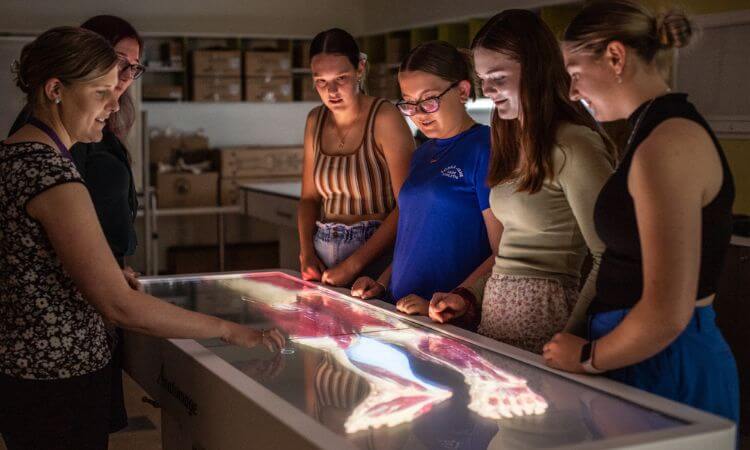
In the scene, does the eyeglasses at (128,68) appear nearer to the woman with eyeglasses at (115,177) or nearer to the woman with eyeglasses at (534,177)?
the woman with eyeglasses at (115,177)

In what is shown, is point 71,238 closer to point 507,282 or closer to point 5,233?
point 5,233

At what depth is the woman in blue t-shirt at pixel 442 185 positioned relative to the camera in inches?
91.7

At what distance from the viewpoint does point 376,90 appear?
8.20 meters

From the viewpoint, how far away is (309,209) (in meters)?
2.98

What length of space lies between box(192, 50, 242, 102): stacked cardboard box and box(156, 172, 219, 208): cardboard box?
2.35ft

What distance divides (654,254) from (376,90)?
6.91 m

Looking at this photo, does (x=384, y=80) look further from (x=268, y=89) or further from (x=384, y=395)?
(x=384, y=395)

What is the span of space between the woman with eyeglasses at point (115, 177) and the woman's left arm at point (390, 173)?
1.91ft

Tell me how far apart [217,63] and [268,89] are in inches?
19.2

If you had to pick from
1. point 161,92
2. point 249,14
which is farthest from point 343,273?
point 249,14

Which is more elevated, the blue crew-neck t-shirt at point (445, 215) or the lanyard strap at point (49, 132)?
the lanyard strap at point (49, 132)

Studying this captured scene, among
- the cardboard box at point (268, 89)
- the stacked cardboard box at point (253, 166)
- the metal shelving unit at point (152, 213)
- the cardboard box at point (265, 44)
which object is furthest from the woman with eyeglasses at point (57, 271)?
the cardboard box at point (265, 44)

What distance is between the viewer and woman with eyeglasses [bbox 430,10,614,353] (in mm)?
1858

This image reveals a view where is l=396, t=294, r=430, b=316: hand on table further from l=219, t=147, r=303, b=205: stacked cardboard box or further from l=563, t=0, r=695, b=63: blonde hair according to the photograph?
l=219, t=147, r=303, b=205: stacked cardboard box
